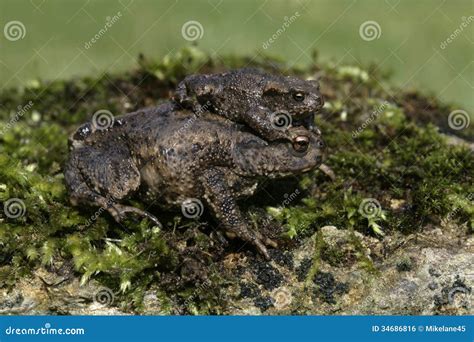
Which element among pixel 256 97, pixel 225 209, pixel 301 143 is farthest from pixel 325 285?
pixel 256 97

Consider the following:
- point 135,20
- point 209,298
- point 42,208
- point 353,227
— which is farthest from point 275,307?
point 135,20

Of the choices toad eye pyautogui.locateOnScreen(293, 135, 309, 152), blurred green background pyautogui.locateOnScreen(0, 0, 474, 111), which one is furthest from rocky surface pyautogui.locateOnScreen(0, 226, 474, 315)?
blurred green background pyautogui.locateOnScreen(0, 0, 474, 111)

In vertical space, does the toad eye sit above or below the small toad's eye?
below

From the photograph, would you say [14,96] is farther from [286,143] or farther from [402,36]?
[402,36]

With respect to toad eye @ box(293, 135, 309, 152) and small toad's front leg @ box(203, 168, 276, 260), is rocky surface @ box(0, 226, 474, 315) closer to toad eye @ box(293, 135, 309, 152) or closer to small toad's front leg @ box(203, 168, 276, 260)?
small toad's front leg @ box(203, 168, 276, 260)

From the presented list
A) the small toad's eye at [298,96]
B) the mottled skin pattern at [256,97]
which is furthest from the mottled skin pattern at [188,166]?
the small toad's eye at [298,96]

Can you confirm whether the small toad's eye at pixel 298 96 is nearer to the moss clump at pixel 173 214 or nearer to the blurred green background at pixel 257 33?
the moss clump at pixel 173 214

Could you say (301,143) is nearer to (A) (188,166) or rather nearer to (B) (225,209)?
(B) (225,209)
